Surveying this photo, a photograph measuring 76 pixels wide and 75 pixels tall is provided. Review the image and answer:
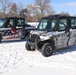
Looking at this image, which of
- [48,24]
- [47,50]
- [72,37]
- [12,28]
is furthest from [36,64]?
[12,28]

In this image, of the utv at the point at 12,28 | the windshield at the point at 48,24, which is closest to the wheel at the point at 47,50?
the windshield at the point at 48,24

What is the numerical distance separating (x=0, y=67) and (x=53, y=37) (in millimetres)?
3269

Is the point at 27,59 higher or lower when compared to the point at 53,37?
lower

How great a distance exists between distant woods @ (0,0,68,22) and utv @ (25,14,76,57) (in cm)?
4745

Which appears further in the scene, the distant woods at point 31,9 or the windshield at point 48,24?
the distant woods at point 31,9

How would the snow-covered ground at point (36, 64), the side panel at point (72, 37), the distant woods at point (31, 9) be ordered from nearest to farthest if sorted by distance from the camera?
1. the snow-covered ground at point (36, 64)
2. the side panel at point (72, 37)
3. the distant woods at point (31, 9)

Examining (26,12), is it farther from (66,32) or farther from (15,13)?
A: (66,32)

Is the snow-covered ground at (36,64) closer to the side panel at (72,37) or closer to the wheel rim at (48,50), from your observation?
the wheel rim at (48,50)

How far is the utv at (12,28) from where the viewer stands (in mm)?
15105

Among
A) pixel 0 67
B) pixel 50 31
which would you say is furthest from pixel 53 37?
pixel 0 67

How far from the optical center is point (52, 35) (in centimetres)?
1062

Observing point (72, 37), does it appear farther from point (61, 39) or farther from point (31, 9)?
point (31, 9)

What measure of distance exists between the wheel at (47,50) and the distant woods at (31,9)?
160 feet

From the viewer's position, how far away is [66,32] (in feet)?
36.9
